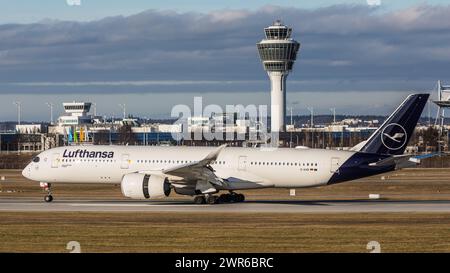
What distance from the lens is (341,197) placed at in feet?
190

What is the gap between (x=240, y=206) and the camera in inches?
1885

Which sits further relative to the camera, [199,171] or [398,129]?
[398,129]

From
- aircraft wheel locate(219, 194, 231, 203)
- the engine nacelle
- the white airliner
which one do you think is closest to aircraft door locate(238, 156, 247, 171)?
the white airliner

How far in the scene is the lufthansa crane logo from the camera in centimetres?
5025

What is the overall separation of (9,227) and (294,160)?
2037 cm

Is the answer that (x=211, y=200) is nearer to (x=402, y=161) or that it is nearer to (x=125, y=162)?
(x=125, y=162)

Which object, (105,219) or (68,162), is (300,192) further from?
(105,219)

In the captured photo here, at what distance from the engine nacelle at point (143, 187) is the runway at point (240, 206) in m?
0.74

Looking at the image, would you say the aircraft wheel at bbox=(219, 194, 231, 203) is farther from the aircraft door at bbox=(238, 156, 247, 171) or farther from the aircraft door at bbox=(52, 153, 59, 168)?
the aircraft door at bbox=(52, 153, 59, 168)

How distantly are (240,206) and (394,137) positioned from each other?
10.3 metres

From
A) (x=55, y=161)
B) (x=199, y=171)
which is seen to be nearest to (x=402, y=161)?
(x=199, y=171)

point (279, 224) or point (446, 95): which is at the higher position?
point (446, 95)
